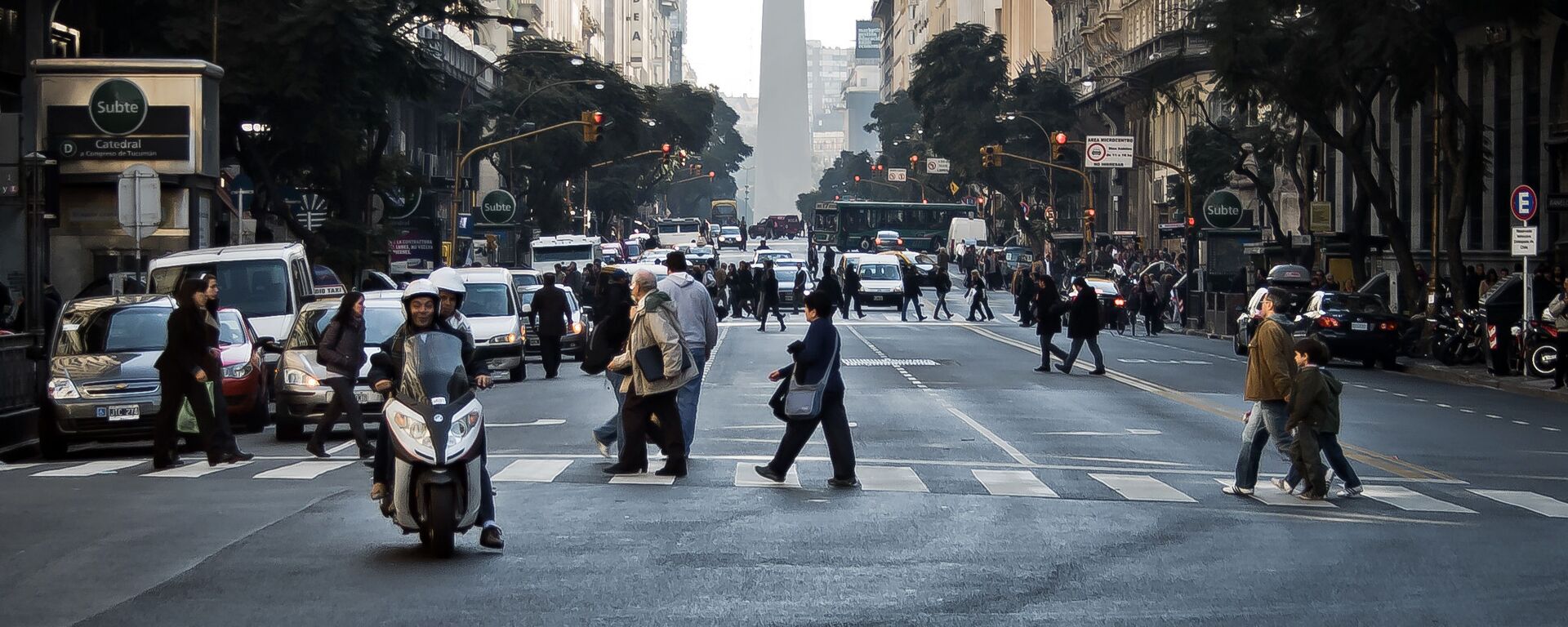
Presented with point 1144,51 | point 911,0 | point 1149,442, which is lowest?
point 1149,442

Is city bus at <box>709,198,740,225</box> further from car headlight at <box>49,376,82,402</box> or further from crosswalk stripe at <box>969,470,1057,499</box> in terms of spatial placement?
crosswalk stripe at <box>969,470,1057,499</box>

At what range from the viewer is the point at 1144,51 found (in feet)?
262

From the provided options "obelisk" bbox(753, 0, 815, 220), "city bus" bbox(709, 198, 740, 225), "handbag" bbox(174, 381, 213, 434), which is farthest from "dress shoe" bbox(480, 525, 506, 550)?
"city bus" bbox(709, 198, 740, 225)

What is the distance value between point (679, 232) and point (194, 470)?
9166 centimetres

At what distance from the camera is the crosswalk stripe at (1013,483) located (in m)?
14.6

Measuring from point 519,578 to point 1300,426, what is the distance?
6.73 m

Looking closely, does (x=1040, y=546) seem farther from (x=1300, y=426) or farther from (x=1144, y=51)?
(x=1144, y=51)

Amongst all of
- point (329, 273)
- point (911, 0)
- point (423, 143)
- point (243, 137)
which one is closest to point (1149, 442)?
point (329, 273)

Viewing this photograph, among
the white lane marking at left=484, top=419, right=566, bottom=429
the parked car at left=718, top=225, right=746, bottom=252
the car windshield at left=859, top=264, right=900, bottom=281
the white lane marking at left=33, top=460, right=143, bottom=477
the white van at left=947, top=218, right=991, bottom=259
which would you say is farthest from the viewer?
the parked car at left=718, top=225, right=746, bottom=252

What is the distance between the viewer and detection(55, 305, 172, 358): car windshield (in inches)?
784

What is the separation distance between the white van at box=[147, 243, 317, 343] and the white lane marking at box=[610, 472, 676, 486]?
13.3 meters

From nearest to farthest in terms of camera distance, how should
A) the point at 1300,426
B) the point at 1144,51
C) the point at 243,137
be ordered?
1. the point at 1300,426
2. the point at 243,137
3. the point at 1144,51

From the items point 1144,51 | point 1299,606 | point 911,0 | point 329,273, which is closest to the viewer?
point 1299,606

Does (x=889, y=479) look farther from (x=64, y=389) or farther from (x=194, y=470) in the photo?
(x=64, y=389)
